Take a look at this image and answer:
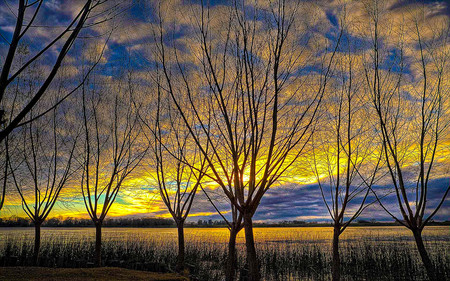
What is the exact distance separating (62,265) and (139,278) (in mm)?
10103

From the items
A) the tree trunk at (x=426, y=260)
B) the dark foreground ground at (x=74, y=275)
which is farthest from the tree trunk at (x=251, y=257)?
the tree trunk at (x=426, y=260)

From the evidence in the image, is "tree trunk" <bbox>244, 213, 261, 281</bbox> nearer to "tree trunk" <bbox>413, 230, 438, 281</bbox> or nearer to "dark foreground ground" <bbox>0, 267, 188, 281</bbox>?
"dark foreground ground" <bbox>0, 267, 188, 281</bbox>

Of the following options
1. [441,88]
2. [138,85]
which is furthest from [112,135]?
[441,88]

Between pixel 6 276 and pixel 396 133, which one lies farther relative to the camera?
pixel 396 133

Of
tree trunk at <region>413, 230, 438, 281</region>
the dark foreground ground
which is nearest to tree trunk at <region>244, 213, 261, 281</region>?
the dark foreground ground

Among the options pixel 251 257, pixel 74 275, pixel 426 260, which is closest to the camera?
pixel 251 257

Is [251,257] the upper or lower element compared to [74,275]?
upper

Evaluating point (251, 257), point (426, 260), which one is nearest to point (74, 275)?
point (251, 257)

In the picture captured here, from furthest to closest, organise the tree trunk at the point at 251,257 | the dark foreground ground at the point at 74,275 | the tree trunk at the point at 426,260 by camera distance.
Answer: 1. the tree trunk at the point at 426,260
2. the dark foreground ground at the point at 74,275
3. the tree trunk at the point at 251,257

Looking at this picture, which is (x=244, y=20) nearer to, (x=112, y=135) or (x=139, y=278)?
(x=139, y=278)

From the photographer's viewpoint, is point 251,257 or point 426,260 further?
point 426,260

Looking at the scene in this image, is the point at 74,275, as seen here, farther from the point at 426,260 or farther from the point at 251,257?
the point at 426,260

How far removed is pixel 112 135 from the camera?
31.6 ft

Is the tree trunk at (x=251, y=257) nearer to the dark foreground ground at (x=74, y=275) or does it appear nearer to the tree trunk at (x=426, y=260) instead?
the dark foreground ground at (x=74, y=275)
